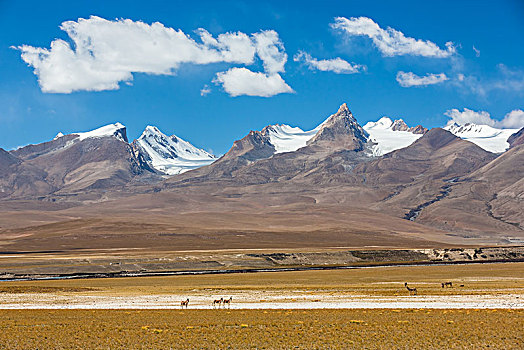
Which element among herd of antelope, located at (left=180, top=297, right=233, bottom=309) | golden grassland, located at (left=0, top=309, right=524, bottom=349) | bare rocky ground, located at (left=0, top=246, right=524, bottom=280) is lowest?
golden grassland, located at (left=0, top=309, right=524, bottom=349)

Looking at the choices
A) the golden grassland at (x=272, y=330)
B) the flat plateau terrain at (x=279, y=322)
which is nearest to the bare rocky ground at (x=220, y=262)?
the flat plateau terrain at (x=279, y=322)

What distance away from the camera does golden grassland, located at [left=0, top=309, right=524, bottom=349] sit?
27234mm

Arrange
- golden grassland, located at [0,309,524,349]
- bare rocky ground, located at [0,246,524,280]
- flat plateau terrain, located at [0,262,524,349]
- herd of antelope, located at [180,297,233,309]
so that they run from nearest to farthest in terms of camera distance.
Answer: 1. golden grassland, located at [0,309,524,349]
2. flat plateau terrain, located at [0,262,524,349]
3. herd of antelope, located at [180,297,233,309]
4. bare rocky ground, located at [0,246,524,280]

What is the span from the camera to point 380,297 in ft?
167

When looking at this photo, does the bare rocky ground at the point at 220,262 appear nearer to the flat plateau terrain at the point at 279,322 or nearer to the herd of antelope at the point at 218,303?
the flat plateau terrain at the point at 279,322

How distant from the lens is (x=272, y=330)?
30.9 m

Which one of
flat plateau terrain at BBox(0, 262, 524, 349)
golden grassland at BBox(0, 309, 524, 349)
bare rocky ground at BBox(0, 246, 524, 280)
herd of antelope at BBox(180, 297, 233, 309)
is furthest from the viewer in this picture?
bare rocky ground at BBox(0, 246, 524, 280)

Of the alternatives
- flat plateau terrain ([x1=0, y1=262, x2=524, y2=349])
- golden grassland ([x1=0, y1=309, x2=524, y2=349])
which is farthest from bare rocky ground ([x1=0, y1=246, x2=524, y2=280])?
golden grassland ([x1=0, y1=309, x2=524, y2=349])

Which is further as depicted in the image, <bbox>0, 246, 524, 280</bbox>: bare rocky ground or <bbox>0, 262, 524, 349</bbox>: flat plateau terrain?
<bbox>0, 246, 524, 280</bbox>: bare rocky ground

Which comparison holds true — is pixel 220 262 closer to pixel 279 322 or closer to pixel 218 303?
pixel 218 303

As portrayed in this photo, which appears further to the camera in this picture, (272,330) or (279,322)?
(279,322)

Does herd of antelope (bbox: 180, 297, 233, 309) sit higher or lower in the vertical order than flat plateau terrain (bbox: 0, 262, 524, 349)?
higher

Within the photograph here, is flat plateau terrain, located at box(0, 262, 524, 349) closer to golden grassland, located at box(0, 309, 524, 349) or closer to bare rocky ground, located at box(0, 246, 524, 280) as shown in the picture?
golden grassland, located at box(0, 309, 524, 349)

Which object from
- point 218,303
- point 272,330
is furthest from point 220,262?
point 272,330
